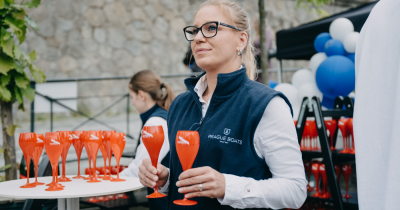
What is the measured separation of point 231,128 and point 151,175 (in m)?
0.34

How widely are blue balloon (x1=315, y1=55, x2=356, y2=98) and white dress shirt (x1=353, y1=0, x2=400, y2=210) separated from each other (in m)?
2.80

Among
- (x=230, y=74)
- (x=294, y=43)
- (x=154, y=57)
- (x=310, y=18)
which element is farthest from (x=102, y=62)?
(x=230, y=74)

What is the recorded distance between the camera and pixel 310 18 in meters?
10.6

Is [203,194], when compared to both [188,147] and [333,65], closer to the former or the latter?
[188,147]

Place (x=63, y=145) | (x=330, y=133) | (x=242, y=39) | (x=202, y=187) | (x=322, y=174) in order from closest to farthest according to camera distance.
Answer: (x=202, y=187) < (x=242, y=39) < (x=63, y=145) < (x=322, y=174) < (x=330, y=133)

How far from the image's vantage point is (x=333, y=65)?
11.4ft

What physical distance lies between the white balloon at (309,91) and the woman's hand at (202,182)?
2.96 meters

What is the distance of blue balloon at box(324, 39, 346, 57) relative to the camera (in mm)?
3598

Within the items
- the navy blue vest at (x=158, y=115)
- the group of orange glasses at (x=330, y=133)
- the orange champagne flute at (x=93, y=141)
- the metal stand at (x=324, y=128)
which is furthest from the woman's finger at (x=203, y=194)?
the group of orange glasses at (x=330, y=133)

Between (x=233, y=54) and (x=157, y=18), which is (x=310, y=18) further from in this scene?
(x=233, y=54)

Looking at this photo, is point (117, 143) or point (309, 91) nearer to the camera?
point (117, 143)

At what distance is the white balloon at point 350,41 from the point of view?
3440 millimetres

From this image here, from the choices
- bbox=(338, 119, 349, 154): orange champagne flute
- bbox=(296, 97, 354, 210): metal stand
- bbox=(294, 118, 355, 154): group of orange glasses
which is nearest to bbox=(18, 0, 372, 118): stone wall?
bbox=(294, 118, 355, 154): group of orange glasses

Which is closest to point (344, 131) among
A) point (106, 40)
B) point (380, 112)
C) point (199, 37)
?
point (199, 37)
